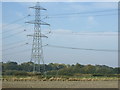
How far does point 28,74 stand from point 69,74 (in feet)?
28.0

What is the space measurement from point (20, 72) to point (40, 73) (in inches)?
168

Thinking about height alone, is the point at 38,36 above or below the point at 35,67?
above

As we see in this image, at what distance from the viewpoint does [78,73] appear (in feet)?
136

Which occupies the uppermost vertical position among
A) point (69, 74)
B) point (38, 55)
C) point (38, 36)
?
point (38, 36)

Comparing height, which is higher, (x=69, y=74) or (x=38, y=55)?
(x=38, y=55)

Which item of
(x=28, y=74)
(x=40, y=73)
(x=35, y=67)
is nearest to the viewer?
(x=35, y=67)

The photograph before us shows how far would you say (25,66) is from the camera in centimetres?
3447

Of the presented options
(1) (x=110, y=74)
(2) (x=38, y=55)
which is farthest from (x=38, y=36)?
(1) (x=110, y=74)

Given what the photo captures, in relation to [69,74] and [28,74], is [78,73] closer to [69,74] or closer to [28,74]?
[69,74]

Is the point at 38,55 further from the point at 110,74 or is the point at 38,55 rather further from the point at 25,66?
Answer: the point at 110,74

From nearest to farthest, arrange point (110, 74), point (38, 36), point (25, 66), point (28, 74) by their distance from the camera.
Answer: point (38, 36) < point (28, 74) < point (25, 66) < point (110, 74)

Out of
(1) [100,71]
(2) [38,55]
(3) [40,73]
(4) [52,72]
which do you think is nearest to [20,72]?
(3) [40,73]

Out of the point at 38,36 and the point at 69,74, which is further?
the point at 69,74

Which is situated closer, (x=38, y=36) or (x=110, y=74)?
(x=38, y=36)
